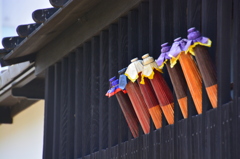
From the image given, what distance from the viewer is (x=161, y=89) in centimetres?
748

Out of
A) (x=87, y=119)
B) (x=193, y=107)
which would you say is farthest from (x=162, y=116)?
(x=87, y=119)

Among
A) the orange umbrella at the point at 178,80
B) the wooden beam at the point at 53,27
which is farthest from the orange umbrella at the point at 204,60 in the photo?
the wooden beam at the point at 53,27

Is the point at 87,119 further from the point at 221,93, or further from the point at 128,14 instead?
the point at 221,93

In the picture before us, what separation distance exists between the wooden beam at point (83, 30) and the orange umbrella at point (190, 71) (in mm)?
1273

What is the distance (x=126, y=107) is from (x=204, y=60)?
61.4 inches

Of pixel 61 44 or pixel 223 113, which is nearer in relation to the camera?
pixel 223 113

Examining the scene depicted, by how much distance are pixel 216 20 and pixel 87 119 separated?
290cm

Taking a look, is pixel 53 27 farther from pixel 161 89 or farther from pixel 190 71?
pixel 190 71

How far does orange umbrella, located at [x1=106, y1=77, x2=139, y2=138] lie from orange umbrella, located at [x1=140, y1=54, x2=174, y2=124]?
63cm

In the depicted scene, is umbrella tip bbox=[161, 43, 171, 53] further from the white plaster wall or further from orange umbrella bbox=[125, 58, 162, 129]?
the white plaster wall

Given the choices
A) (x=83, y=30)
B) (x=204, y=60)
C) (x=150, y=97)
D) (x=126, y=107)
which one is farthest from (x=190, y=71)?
(x=83, y=30)

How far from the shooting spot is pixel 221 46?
6.69m

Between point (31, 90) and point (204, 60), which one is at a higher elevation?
point (31, 90)

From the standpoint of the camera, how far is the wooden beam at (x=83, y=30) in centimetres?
861
